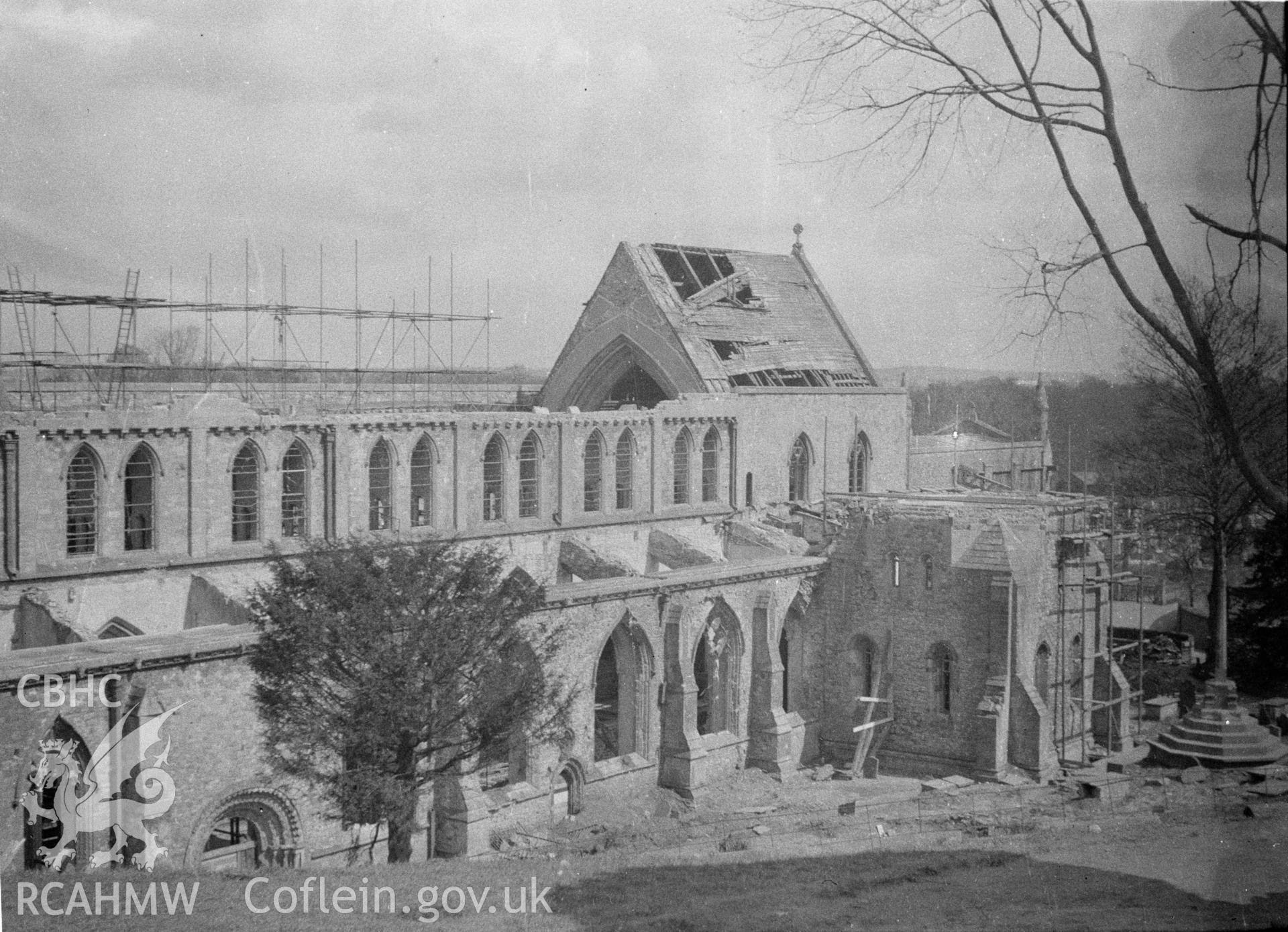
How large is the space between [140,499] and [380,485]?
5.61 meters

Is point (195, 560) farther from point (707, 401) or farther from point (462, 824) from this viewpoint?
point (707, 401)

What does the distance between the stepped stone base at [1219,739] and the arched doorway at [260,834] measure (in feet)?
56.1

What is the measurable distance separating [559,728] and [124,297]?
564 inches

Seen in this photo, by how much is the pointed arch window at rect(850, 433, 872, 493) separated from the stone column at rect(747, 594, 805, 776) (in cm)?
1306

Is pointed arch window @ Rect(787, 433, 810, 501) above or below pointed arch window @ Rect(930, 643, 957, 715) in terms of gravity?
above

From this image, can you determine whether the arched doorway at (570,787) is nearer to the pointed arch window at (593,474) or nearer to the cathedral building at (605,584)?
the cathedral building at (605,584)

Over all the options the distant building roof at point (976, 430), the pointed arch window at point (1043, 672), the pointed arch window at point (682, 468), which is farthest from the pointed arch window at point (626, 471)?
the distant building roof at point (976, 430)

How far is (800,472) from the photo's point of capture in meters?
39.2

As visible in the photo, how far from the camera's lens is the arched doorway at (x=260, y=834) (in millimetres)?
19000

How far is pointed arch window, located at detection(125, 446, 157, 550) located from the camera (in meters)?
24.9

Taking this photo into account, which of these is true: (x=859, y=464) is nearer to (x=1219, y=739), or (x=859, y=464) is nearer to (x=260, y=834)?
(x=1219, y=739)

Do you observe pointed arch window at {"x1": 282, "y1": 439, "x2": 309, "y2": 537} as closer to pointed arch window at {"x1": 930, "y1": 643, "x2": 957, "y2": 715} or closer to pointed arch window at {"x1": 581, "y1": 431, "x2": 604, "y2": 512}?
pointed arch window at {"x1": 581, "y1": 431, "x2": 604, "y2": 512}

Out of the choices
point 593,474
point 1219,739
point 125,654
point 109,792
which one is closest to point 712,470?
point 593,474

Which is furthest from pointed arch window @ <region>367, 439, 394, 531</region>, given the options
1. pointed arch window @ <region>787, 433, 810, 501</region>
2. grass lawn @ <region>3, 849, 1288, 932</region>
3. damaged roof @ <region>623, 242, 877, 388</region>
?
pointed arch window @ <region>787, 433, 810, 501</region>
